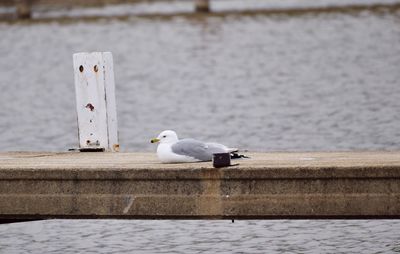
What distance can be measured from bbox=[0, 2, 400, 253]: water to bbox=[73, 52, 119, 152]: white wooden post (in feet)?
4.30

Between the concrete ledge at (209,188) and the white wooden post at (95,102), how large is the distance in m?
1.54

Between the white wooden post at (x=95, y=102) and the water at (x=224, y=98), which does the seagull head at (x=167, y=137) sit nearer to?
the white wooden post at (x=95, y=102)

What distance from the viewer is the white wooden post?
47.3 feet

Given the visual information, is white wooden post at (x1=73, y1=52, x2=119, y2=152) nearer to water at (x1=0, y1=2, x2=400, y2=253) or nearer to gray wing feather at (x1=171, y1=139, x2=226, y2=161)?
water at (x1=0, y1=2, x2=400, y2=253)

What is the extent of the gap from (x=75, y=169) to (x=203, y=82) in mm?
28953

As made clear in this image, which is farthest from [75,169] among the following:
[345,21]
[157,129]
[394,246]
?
[345,21]

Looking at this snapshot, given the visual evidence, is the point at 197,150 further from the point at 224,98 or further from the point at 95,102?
the point at 224,98

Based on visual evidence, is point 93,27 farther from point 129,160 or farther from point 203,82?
point 129,160

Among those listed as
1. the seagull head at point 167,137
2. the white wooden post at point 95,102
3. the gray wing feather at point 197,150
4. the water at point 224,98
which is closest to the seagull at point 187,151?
the gray wing feather at point 197,150

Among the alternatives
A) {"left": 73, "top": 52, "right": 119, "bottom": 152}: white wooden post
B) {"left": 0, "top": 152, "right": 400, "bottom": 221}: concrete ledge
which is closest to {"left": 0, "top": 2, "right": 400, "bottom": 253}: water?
{"left": 73, "top": 52, "right": 119, "bottom": 152}: white wooden post

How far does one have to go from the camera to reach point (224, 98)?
35.9m

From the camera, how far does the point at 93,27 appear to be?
2719 inches

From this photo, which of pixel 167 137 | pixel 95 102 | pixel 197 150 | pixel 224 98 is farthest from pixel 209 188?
pixel 224 98

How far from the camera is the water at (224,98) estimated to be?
15.4 m
